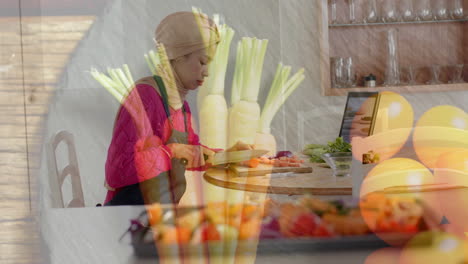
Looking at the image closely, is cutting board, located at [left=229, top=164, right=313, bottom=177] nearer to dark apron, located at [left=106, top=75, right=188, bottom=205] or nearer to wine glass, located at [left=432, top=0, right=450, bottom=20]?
dark apron, located at [left=106, top=75, right=188, bottom=205]

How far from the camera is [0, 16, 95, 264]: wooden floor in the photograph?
0.41 m

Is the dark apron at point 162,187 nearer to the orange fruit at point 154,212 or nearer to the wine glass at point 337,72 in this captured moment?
the orange fruit at point 154,212

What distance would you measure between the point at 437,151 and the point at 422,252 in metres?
0.09

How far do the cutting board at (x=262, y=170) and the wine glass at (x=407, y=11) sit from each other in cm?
15

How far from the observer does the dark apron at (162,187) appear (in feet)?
1.28

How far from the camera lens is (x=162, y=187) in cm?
40

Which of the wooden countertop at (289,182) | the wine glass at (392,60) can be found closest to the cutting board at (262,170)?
the wooden countertop at (289,182)

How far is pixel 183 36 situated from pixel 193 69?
0.03m

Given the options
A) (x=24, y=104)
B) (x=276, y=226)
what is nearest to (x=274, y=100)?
(x=276, y=226)

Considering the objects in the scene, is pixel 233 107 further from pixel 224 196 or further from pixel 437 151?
pixel 437 151

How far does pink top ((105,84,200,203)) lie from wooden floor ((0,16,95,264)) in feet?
0.24

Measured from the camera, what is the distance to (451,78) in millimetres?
371

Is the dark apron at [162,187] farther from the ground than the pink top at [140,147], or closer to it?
closer to it

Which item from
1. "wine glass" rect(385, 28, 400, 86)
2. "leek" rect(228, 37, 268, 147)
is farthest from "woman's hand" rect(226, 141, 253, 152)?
"wine glass" rect(385, 28, 400, 86)
